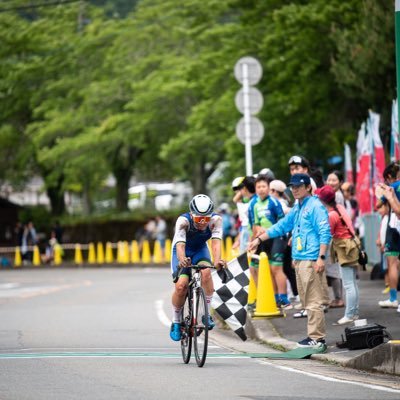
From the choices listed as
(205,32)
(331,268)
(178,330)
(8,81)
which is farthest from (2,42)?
(178,330)

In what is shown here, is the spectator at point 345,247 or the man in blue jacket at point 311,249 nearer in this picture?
the man in blue jacket at point 311,249

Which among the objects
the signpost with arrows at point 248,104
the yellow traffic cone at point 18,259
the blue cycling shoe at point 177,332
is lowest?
the blue cycling shoe at point 177,332

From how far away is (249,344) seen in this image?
632 inches

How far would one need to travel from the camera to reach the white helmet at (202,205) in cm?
1340

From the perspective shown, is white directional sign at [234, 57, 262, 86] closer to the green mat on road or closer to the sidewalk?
the sidewalk

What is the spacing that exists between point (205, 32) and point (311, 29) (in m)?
13.1

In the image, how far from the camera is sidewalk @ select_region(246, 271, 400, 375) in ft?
39.7

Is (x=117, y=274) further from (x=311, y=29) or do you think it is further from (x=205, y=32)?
(x=205, y=32)

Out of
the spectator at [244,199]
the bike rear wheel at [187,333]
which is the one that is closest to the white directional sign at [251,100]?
the spectator at [244,199]

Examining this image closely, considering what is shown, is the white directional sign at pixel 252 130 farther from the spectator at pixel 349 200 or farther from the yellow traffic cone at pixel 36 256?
the yellow traffic cone at pixel 36 256

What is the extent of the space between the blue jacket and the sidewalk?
108 centimetres

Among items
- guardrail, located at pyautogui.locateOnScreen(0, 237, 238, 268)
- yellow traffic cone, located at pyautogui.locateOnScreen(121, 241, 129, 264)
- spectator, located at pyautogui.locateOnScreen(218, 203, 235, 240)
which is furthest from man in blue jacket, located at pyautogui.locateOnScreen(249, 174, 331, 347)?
yellow traffic cone, located at pyautogui.locateOnScreen(121, 241, 129, 264)

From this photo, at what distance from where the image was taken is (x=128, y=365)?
13133mm

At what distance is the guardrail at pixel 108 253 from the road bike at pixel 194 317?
1091 inches
